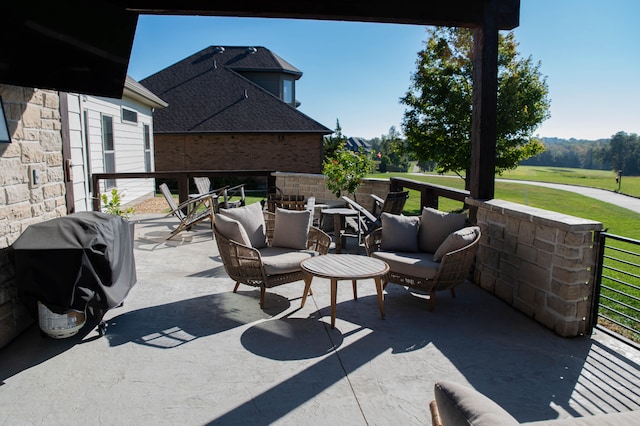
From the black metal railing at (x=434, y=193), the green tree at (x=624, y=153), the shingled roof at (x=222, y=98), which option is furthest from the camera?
the green tree at (x=624, y=153)

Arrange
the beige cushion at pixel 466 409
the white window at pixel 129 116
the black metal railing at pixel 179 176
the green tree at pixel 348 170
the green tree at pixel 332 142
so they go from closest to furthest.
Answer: the beige cushion at pixel 466 409 → the green tree at pixel 348 170 → the black metal railing at pixel 179 176 → the white window at pixel 129 116 → the green tree at pixel 332 142

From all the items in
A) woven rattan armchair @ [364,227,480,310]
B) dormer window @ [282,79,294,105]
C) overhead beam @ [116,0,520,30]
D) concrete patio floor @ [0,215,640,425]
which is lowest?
concrete patio floor @ [0,215,640,425]

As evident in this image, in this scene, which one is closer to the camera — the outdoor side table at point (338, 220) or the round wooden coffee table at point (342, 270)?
the round wooden coffee table at point (342, 270)

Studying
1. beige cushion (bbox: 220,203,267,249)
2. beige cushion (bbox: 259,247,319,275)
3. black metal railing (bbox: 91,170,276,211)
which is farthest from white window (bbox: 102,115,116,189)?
beige cushion (bbox: 259,247,319,275)

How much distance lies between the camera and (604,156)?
62000 millimetres

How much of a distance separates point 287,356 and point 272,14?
3.30 meters

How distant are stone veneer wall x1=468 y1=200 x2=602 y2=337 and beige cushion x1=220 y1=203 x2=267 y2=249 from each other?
2.53m

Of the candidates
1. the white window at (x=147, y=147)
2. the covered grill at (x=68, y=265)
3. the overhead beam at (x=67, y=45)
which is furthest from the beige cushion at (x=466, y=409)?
the white window at (x=147, y=147)

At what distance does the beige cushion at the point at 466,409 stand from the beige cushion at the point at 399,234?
3.50m

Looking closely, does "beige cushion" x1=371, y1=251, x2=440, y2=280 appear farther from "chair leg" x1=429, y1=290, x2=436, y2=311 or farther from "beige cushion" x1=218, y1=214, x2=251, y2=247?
"beige cushion" x1=218, y1=214, x2=251, y2=247

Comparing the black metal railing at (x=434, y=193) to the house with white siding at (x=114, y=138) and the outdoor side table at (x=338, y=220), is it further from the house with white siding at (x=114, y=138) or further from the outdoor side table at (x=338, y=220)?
the house with white siding at (x=114, y=138)

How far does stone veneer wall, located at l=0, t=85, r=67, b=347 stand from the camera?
3637 millimetres

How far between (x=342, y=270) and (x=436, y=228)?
57.9 inches

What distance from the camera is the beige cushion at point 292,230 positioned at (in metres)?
5.22
